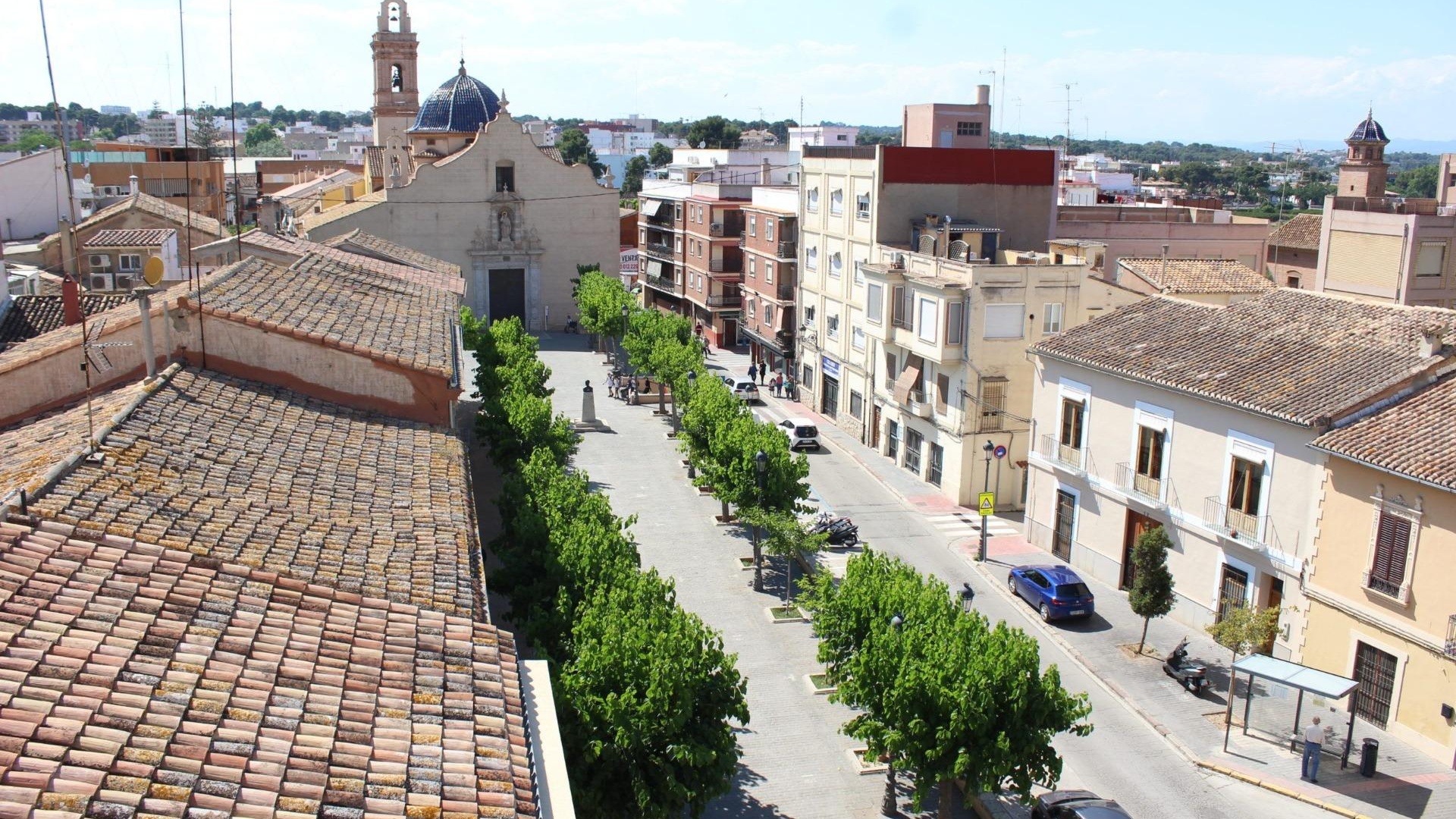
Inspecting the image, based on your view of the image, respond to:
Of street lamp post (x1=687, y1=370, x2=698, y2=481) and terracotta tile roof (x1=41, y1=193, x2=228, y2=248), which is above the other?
terracotta tile roof (x1=41, y1=193, x2=228, y2=248)

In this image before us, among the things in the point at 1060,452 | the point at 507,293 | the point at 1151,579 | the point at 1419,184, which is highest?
the point at 1419,184

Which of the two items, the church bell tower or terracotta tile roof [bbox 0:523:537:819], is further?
the church bell tower

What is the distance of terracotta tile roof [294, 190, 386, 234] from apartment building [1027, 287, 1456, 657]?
1863 inches

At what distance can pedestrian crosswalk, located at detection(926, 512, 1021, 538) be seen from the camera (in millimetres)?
37188

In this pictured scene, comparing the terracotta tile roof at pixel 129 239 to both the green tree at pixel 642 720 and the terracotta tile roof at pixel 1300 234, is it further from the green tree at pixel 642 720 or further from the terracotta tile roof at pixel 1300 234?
the terracotta tile roof at pixel 1300 234

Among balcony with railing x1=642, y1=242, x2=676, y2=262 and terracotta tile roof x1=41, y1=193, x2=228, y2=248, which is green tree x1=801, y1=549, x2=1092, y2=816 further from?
balcony with railing x1=642, y1=242, x2=676, y2=262

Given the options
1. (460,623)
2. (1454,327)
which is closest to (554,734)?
(460,623)

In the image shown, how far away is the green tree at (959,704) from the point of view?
1795cm

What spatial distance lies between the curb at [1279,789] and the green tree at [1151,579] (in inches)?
183

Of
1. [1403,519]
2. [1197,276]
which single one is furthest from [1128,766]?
[1197,276]

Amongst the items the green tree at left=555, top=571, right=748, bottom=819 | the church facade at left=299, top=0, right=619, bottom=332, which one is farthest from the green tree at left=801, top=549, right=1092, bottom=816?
the church facade at left=299, top=0, right=619, bottom=332

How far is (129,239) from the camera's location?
1665 inches

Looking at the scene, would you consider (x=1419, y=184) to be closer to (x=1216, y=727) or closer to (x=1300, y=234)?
(x=1300, y=234)

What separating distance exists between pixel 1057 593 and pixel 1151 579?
342cm
